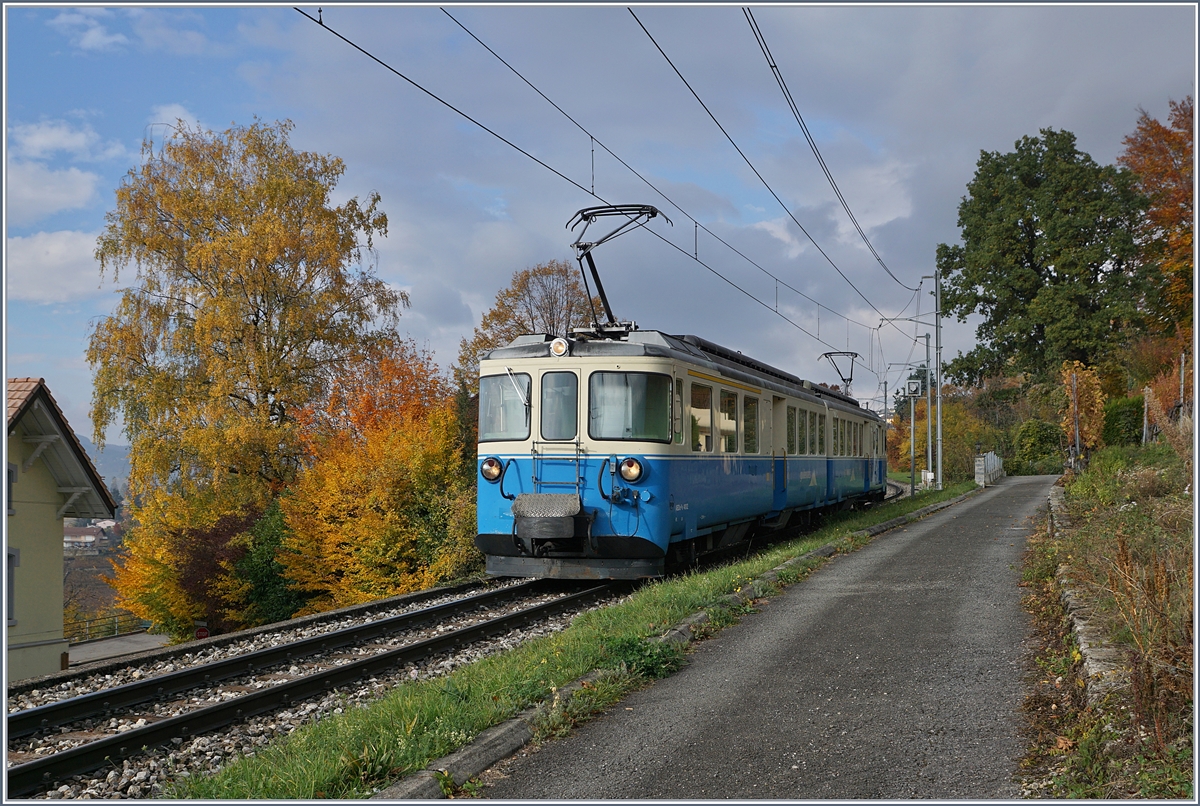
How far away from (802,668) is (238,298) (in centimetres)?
2273

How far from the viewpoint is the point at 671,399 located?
12039 millimetres

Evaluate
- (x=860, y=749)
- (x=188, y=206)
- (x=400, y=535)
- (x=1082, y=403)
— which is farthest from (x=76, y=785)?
(x=1082, y=403)

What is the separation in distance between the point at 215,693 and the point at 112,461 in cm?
2140

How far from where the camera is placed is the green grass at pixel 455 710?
4.88 meters

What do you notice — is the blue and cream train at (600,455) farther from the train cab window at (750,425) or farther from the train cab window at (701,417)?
the train cab window at (750,425)

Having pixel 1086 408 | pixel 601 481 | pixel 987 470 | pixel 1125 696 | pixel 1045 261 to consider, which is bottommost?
pixel 1125 696

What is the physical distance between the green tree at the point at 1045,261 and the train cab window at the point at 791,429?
71.4 feet

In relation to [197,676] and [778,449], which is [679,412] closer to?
[778,449]

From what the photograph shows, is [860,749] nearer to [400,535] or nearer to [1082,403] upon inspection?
[400,535]

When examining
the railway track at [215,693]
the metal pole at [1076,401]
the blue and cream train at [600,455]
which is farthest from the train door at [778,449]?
the metal pole at [1076,401]

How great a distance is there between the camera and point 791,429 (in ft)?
57.9

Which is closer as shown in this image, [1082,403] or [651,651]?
[651,651]

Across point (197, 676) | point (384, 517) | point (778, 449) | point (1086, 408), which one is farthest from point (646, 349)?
point (1086, 408)

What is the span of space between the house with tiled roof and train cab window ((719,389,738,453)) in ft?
49.4
